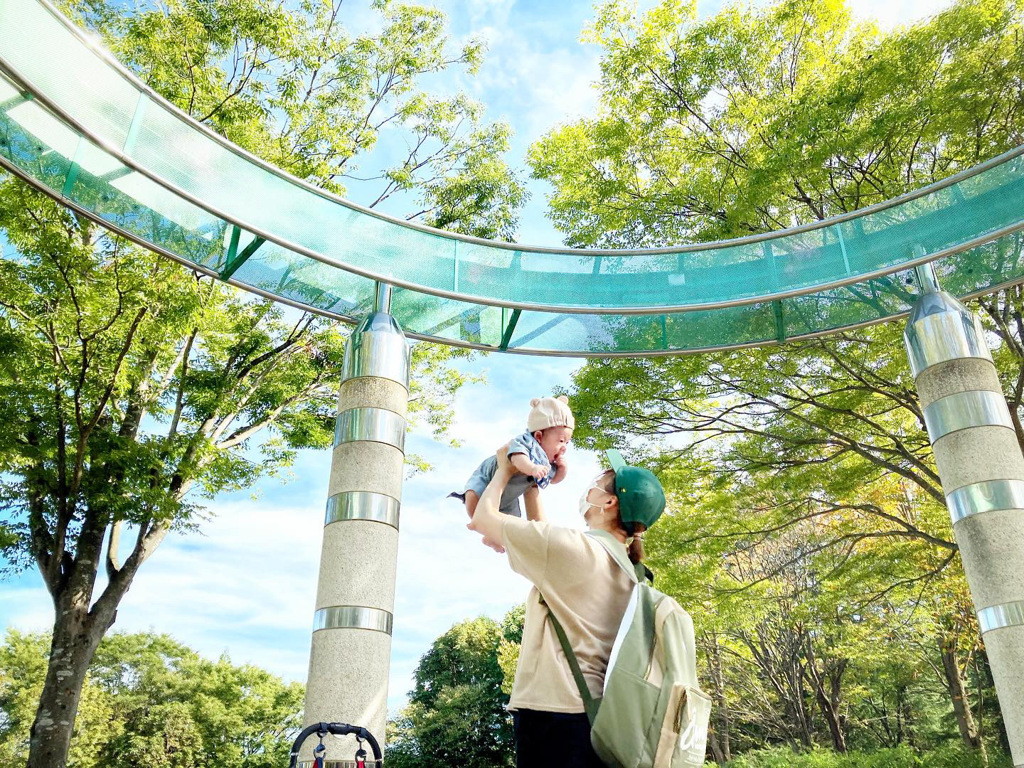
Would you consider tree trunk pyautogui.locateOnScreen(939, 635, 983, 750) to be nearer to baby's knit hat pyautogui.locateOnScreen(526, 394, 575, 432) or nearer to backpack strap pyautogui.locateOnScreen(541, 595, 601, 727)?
baby's knit hat pyautogui.locateOnScreen(526, 394, 575, 432)

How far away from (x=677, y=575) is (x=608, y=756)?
8855mm

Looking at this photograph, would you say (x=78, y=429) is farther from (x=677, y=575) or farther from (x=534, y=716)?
(x=534, y=716)

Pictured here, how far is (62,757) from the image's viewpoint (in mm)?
8062

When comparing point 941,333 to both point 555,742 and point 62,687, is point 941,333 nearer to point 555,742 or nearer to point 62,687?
point 555,742

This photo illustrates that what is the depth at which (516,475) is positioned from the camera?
2.69m

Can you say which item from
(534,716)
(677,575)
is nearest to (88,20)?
(677,575)

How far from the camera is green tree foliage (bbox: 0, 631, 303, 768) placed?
2286cm

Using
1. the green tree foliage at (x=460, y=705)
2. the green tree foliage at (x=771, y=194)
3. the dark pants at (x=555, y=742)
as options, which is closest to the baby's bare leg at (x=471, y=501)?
the dark pants at (x=555, y=742)

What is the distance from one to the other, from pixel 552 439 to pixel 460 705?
2385 cm

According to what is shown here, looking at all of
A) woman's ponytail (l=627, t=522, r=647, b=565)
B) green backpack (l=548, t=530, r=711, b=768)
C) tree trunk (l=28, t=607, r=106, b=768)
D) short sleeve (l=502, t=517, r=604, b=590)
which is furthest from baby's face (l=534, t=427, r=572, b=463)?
tree trunk (l=28, t=607, r=106, b=768)

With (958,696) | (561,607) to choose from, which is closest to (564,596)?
(561,607)

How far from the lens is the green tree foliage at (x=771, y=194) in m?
8.11

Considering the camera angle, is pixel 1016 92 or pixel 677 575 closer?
pixel 1016 92

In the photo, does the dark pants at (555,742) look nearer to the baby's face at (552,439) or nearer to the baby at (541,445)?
the baby at (541,445)
